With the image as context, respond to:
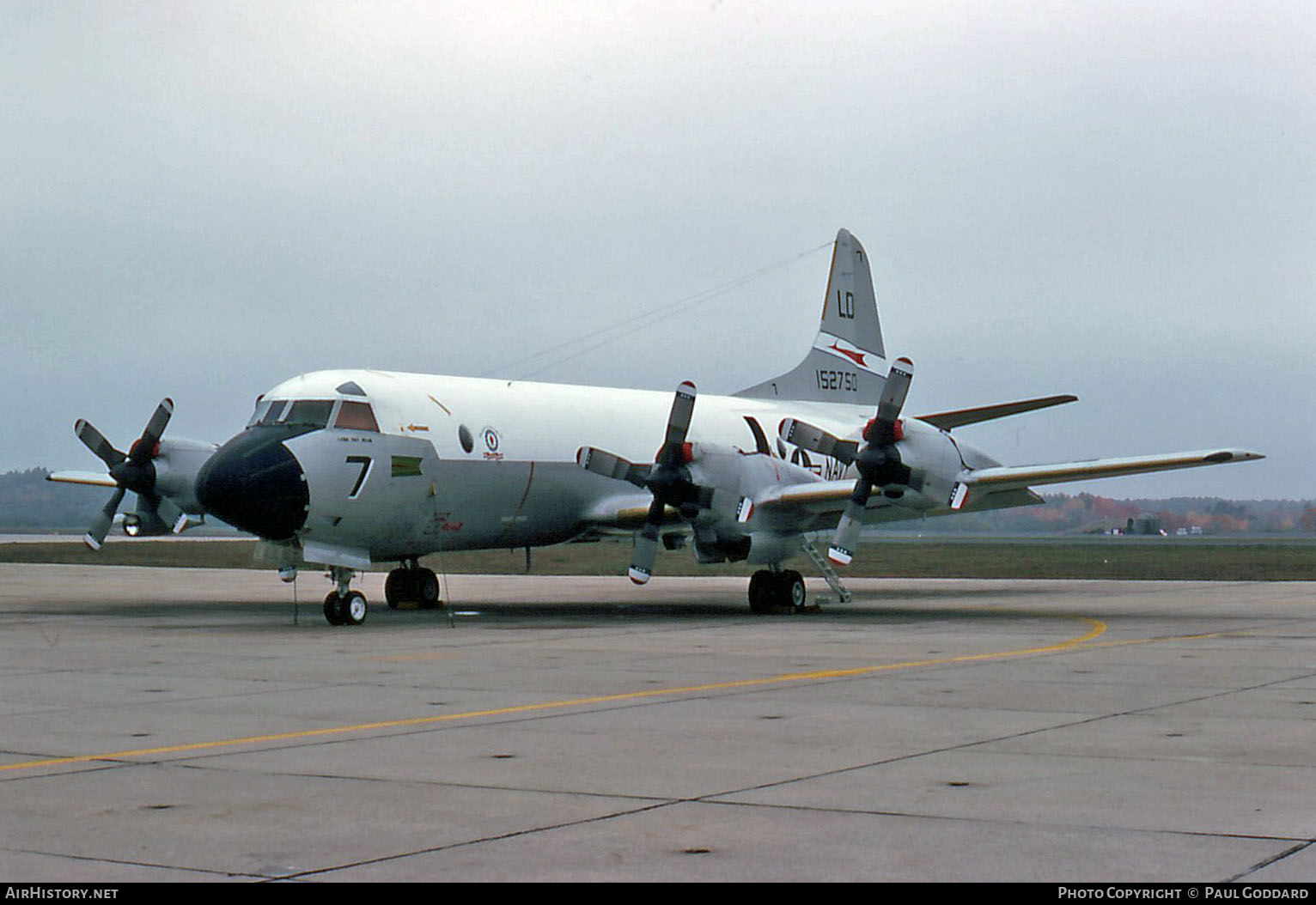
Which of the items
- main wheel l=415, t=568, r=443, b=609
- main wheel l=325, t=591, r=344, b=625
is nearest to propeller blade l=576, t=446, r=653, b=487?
main wheel l=415, t=568, r=443, b=609

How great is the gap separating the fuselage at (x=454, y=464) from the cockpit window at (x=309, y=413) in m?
0.02

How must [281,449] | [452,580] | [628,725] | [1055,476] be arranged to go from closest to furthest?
[628,725], [281,449], [1055,476], [452,580]

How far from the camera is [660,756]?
403 inches

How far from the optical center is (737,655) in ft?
60.3

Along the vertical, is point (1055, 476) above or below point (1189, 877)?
above

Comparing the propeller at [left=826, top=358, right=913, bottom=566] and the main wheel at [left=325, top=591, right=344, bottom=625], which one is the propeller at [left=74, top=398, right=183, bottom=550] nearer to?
the main wheel at [left=325, top=591, right=344, bottom=625]

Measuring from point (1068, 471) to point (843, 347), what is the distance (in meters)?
12.0

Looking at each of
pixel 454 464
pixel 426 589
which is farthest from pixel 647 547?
pixel 426 589

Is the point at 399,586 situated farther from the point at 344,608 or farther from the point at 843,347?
the point at 843,347
